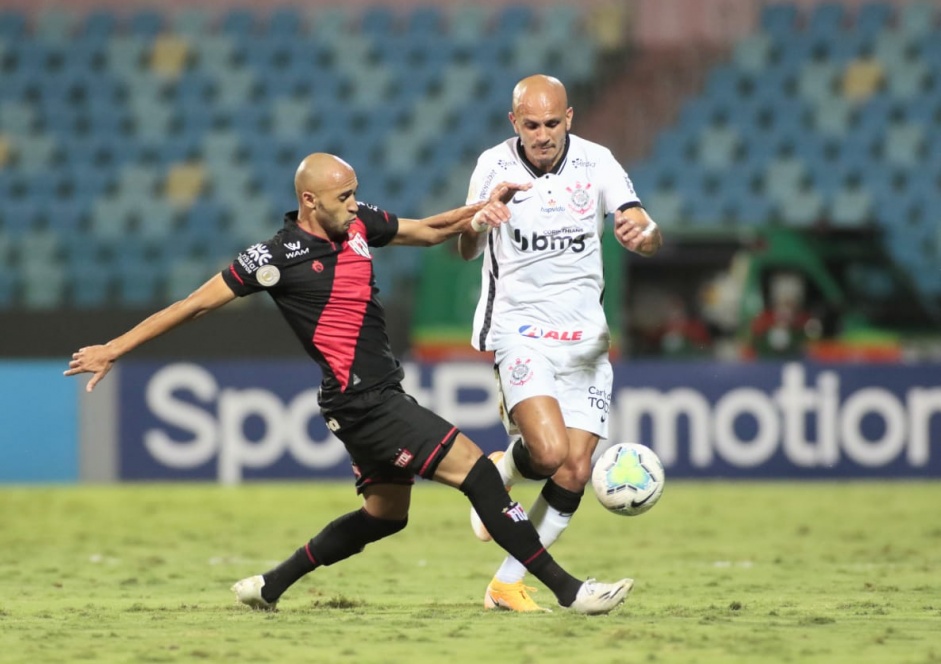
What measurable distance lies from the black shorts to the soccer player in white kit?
1.94 ft

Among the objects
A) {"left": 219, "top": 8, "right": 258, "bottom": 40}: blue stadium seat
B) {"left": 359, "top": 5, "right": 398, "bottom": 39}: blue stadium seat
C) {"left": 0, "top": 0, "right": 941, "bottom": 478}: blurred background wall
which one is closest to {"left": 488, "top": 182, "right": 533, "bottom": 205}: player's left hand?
{"left": 0, "top": 0, "right": 941, "bottom": 478}: blurred background wall

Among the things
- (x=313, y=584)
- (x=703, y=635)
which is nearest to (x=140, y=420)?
(x=313, y=584)

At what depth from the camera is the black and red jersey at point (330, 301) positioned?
676 centimetres

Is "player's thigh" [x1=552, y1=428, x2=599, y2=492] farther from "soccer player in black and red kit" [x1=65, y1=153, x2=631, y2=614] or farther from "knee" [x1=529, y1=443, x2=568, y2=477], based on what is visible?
"soccer player in black and red kit" [x1=65, y1=153, x2=631, y2=614]

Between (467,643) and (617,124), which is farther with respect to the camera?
(617,124)

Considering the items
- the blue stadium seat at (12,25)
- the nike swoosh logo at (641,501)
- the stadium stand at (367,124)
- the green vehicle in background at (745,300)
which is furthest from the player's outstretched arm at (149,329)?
the blue stadium seat at (12,25)

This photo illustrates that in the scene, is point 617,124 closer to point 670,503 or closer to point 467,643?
point 670,503

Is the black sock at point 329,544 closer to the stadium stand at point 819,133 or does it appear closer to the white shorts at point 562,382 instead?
the white shorts at point 562,382

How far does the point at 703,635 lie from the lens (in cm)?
604

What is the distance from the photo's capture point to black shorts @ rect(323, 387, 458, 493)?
669 centimetres

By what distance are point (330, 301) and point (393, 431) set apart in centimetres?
64

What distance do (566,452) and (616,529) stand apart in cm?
455

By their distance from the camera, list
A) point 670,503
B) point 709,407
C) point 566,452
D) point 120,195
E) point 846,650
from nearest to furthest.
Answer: point 846,650 → point 566,452 → point 670,503 → point 709,407 → point 120,195

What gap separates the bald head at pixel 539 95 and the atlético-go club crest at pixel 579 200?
415 mm
